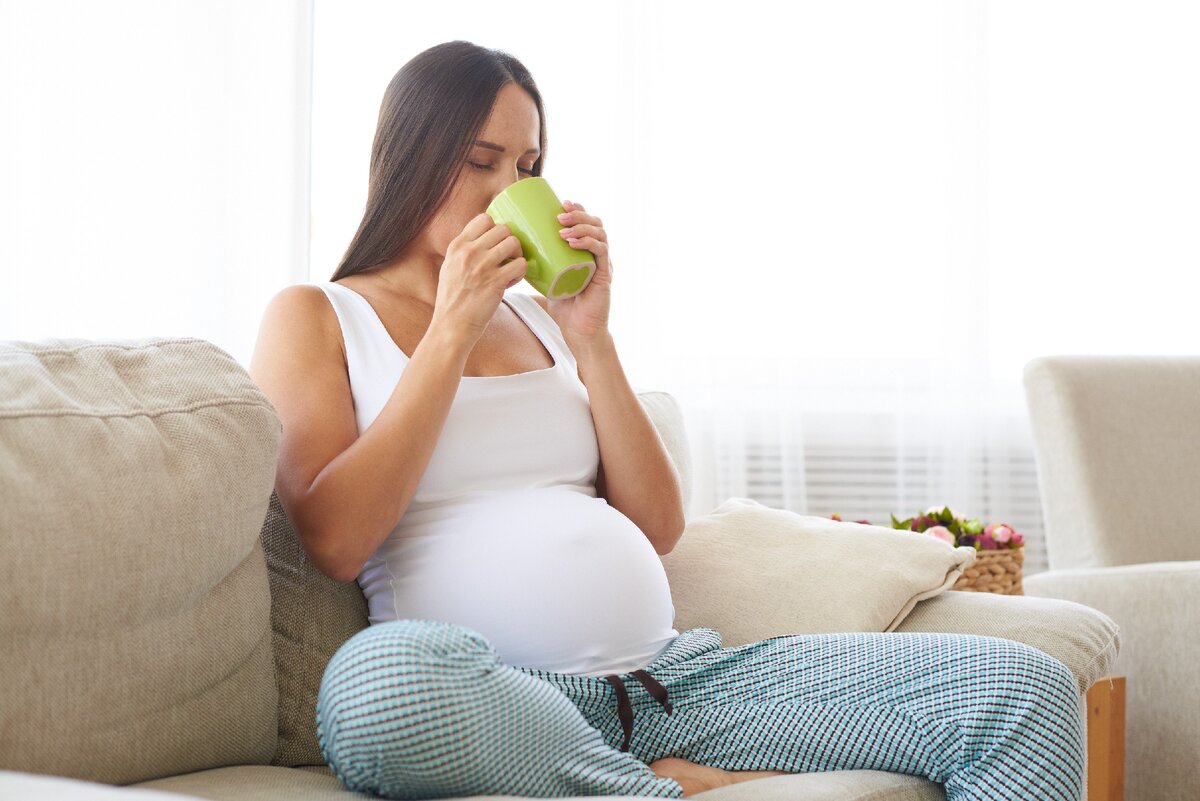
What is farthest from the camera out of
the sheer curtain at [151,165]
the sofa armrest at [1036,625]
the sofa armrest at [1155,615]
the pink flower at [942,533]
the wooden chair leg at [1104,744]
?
the sheer curtain at [151,165]

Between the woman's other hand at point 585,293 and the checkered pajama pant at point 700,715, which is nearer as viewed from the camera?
the checkered pajama pant at point 700,715

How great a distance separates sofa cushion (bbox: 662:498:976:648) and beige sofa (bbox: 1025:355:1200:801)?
0.63m

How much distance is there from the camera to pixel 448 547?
1.19m

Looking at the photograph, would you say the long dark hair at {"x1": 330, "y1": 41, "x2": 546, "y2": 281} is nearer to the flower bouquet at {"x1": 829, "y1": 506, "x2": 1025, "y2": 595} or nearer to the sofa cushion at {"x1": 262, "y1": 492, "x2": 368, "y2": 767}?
the sofa cushion at {"x1": 262, "y1": 492, "x2": 368, "y2": 767}

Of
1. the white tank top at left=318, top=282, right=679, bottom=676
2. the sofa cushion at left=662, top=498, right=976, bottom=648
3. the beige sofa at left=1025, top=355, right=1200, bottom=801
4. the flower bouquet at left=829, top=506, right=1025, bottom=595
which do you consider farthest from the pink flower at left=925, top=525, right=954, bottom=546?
the white tank top at left=318, top=282, right=679, bottom=676

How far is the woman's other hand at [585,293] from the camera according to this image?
1221mm

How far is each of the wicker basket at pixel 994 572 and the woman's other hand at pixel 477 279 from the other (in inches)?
53.6

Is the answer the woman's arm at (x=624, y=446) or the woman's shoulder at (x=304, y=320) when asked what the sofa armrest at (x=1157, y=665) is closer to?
the woman's arm at (x=624, y=446)

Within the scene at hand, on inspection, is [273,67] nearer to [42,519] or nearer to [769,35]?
[769,35]

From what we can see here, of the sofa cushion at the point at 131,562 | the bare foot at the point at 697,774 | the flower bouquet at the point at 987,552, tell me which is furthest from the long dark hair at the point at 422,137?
the flower bouquet at the point at 987,552

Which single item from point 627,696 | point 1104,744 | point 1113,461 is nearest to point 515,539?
point 627,696

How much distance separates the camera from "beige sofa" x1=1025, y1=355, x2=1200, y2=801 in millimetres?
1980

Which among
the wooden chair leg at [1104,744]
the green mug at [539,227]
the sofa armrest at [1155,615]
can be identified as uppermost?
the green mug at [539,227]

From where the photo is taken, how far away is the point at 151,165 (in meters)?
2.84
